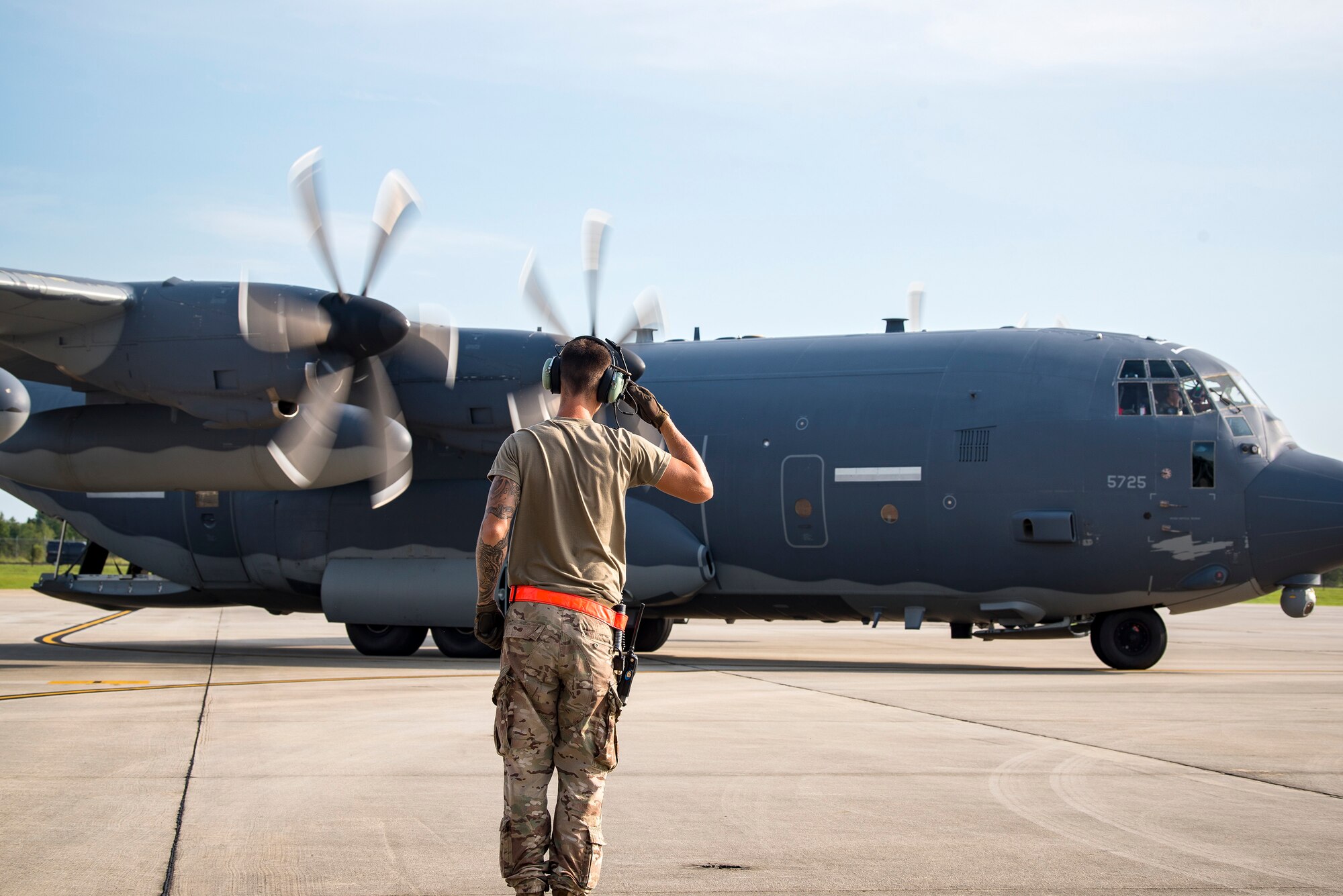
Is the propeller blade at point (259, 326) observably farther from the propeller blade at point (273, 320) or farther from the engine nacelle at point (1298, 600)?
the engine nacelle at point (1298, 600)

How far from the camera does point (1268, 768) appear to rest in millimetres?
8320

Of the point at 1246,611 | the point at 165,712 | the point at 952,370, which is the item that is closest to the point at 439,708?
the point at 165,712

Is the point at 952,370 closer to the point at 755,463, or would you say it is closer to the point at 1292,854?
the point at 755,463

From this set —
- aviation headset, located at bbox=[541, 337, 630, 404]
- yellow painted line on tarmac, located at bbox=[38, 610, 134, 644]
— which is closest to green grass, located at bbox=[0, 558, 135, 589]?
yellow painted line on tarmac, located at bbox=[38, 610, 134, 644]

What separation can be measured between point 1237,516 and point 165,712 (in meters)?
11.8

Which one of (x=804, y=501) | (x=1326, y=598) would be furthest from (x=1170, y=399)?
(x=1326, y=598)

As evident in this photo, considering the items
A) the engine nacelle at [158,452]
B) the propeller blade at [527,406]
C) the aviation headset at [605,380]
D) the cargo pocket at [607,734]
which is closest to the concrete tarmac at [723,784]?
the cargo pocket at [607,734]

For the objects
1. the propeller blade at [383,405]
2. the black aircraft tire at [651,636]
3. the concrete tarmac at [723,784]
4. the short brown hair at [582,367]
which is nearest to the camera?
the short brown hair at [582,367]

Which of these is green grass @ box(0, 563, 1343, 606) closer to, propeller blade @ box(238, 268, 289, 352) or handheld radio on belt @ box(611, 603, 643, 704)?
propeller blade @ box(238, 268, 289, 352)

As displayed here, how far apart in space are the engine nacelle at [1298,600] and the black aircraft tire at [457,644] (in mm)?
10270

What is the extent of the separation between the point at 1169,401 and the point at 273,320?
1053 cm

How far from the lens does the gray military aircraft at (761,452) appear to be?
1453 cm

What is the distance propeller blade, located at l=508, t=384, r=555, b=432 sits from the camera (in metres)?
16.0

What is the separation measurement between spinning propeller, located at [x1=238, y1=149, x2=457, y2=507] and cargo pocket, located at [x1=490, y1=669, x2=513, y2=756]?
35.2 feet
